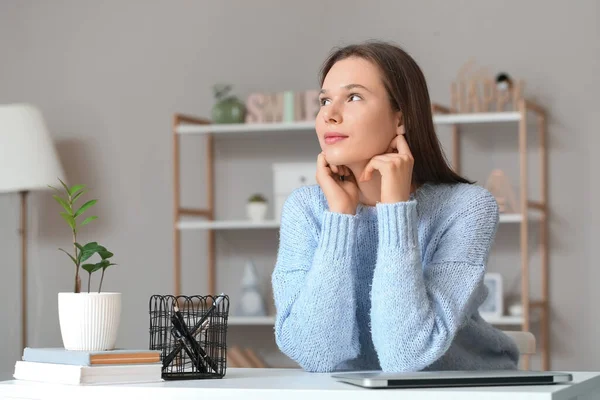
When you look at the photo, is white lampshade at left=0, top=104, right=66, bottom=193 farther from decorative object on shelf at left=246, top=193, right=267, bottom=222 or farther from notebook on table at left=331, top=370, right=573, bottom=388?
notebook on table at left=331, top=370, right=573, bottom=388

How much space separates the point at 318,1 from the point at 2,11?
1.47 meters

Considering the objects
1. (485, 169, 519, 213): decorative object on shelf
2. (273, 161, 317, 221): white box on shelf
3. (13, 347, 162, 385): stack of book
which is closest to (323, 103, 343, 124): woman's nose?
(13, 347, 162, 385): stack of book

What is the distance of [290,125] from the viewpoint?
3678mm

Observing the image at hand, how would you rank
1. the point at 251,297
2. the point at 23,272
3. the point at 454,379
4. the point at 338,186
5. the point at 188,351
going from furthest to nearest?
the point at 23,272, the point at 251,297, the point at 338,186, the point at 188,351, the point at 454,379

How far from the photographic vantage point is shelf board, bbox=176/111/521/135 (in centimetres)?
347

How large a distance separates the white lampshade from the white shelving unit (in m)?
0.53

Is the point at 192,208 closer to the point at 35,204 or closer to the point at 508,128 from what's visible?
the point at 35,204

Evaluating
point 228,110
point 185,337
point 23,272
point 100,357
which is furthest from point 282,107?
point 100,357

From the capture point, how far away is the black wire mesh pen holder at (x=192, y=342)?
137cm

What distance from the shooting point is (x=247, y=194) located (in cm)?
398

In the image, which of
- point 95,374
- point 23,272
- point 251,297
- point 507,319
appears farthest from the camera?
point 23,272

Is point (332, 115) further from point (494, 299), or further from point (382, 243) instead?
point (494, 299)

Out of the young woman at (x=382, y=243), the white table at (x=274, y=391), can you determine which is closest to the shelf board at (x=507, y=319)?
the young woman at (x=382, y=243)

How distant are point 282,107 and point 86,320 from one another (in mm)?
2473
